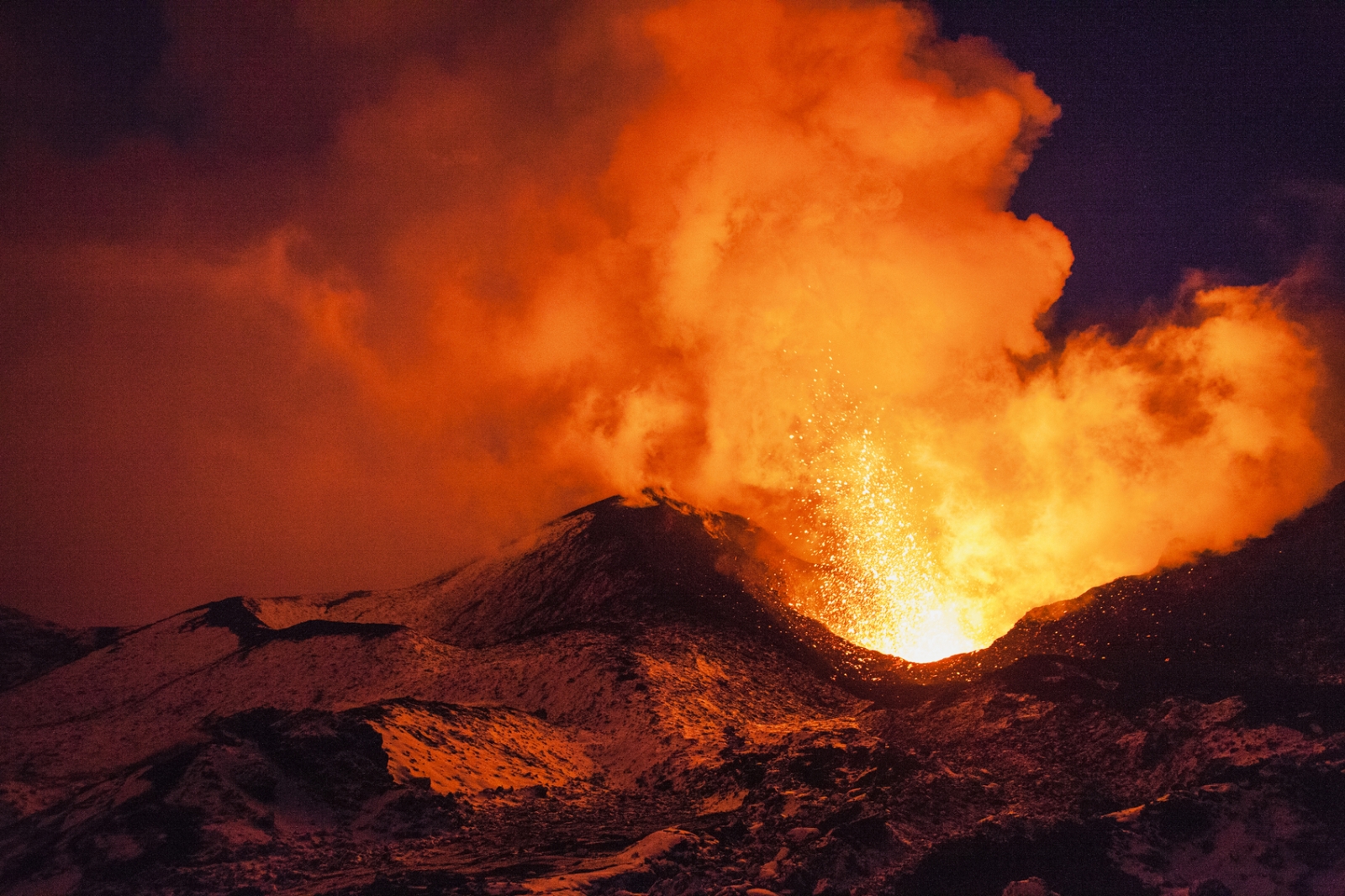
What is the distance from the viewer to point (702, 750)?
115 feet

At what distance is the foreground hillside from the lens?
23.0 meters

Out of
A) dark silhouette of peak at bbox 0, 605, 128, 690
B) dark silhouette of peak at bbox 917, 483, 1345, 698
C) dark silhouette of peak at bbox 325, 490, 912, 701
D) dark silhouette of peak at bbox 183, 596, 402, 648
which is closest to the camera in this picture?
dark silhouette of peak at bbox 917, 483, 1345, 698

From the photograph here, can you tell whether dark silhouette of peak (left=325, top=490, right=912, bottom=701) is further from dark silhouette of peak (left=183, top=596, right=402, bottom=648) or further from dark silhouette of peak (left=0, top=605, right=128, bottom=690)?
dark silhouette of peak (left=0, top=605, right=128, bottom=690)

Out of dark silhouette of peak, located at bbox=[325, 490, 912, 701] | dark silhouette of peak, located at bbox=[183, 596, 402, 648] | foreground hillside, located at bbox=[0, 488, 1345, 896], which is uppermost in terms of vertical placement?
dark silhouette of peak, located at bbox=[325, 490, 912, 701]

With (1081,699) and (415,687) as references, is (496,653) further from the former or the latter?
(1081,699)

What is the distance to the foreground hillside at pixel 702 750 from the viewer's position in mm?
23031

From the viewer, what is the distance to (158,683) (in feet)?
173

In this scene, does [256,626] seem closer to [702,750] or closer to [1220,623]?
[702,750]

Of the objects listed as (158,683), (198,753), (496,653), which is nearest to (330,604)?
(158,683)

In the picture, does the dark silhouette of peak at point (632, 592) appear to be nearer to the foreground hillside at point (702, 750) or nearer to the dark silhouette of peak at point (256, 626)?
the foreground hillside at point (702, 750)

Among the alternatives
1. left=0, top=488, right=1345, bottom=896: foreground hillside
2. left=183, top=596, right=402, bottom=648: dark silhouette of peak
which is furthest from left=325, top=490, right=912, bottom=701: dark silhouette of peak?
left=183, top=596, right=402, bottom=648: dark silhouette of peak

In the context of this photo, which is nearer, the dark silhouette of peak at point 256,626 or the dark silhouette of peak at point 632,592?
the dark silhouette of peak at point 632,592

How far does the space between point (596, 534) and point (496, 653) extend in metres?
18.9

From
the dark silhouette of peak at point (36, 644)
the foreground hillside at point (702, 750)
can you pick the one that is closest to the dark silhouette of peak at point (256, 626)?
the foreground hillside at point (702, 750)
